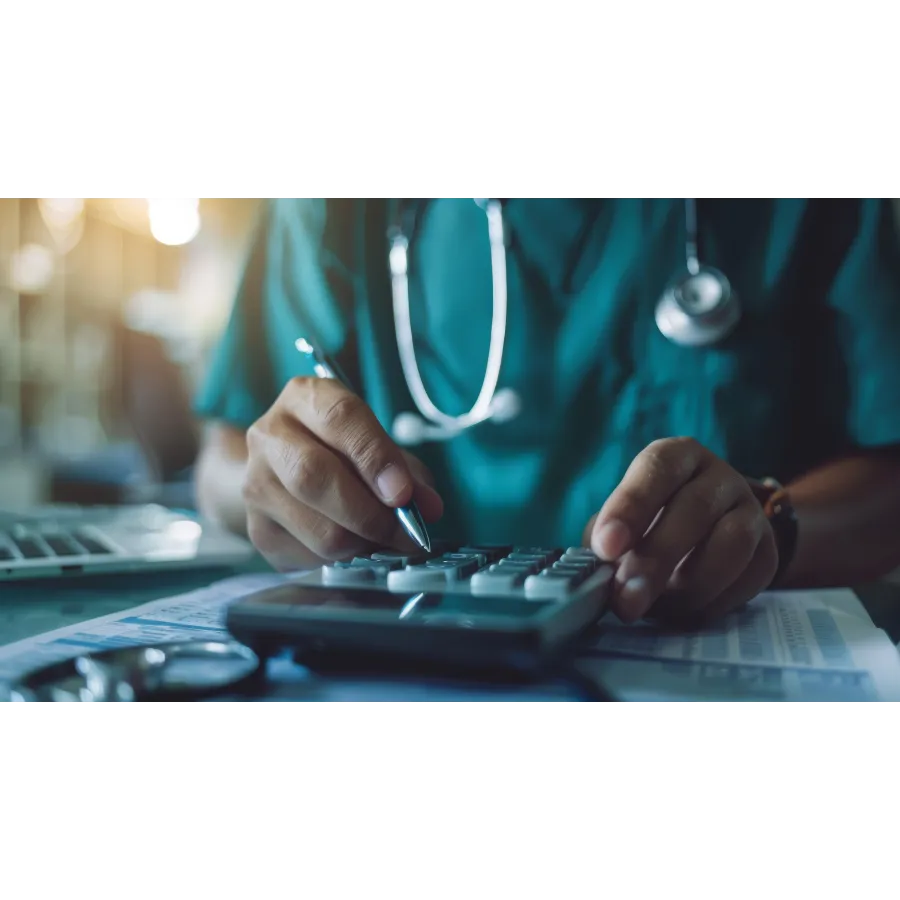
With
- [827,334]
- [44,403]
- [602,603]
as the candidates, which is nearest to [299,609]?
[602,603]

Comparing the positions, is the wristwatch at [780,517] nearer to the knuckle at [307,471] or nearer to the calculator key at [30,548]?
the knuckle at [307,471]

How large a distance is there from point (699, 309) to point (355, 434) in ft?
0.69

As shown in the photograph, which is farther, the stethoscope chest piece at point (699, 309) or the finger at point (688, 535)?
the stethoscope chest piece at point (699, 309)

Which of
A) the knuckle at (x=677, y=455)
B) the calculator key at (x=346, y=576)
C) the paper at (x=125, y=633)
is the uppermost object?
the knuckle at (x=677, y=455)

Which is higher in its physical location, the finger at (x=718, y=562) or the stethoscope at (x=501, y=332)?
the stethoscope at (x=501, y=332)

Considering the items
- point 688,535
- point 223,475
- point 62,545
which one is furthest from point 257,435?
point 688,535

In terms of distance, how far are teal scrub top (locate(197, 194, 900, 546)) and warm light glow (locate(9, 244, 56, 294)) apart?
10cm

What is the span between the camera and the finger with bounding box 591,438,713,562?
382 mm

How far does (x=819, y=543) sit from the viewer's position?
0.44 metres

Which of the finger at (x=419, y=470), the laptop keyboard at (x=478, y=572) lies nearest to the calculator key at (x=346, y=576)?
the laptop keyboard at (x=478, y=572)

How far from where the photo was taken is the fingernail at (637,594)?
0.37 metres

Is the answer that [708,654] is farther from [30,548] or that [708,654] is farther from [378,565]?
[30,548]

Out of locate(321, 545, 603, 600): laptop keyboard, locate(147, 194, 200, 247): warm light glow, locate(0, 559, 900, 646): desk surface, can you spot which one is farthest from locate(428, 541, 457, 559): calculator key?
locate(147, 194, 200, 247): warm light glow
